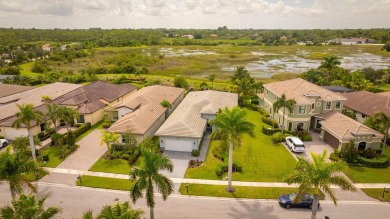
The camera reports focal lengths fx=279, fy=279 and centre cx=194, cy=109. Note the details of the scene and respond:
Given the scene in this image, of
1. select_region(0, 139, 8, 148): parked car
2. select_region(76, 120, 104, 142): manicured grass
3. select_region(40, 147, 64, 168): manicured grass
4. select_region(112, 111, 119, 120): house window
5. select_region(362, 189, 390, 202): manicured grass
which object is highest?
select_region(112, 111, 119, 120): house window

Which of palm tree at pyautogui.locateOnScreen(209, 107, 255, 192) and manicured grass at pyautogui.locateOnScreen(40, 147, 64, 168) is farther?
manicured grass at pyautogui.locateOnScreen(40, 147, 64, 168)

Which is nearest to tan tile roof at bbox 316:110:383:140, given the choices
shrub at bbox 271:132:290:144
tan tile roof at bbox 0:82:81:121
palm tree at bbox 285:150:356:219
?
shrub at bbox 271:132:290:144

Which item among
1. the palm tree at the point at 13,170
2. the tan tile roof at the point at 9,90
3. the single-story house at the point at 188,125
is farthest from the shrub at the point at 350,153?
the tan tile roof at the point at 9,90

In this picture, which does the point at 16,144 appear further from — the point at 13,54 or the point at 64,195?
the point at 13,54

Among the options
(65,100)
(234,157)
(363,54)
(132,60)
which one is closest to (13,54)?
(132,60)

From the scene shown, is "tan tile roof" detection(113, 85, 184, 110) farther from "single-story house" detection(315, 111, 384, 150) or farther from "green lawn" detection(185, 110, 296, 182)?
"single-story house" detection(315, 111, 384, 150)

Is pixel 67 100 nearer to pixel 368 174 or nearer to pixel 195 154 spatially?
pixel 195 154

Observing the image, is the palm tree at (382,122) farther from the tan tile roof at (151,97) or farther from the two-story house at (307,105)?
the tan tile roof at (151,97)
